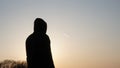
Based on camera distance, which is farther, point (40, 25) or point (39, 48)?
point (39, 48)

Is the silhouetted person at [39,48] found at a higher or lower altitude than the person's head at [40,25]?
lower

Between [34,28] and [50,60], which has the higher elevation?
[34,28]

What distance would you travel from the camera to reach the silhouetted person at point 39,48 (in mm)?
9914

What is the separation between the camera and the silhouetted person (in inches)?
390

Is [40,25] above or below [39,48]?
above

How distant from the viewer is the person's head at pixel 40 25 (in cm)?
989

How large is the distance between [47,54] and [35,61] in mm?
500

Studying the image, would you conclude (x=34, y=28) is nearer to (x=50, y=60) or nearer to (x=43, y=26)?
(x=43, y=26)

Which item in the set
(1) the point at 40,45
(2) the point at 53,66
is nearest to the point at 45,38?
(1) the point at 40,45

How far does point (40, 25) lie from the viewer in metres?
9.95

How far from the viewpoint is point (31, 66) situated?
986 cm

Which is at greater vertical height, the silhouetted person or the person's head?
the person's head

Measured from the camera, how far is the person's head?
989 centimetres

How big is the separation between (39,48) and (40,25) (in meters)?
0.79
